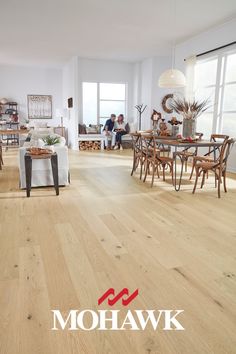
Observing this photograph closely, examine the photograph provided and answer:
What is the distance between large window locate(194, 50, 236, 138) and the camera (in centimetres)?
581

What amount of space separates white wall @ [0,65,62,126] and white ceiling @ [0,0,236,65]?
75.3 inches

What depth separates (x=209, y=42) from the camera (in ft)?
20.2

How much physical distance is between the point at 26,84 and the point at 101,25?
5.75 meters

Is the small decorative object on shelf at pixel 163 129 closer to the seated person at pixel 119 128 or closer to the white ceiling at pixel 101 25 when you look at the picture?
the seated person at pixel 119 128

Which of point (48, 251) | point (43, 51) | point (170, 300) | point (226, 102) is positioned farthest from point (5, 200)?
point (43, 51)

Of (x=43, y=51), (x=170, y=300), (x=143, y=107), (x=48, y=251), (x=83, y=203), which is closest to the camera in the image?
(x=170, y=300)

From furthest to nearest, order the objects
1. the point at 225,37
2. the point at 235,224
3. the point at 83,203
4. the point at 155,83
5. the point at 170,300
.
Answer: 1. the point at 155,83
2. the point at 225,37
3. the point at 83,203
4. the point at 235,224
5. the point at 170,300

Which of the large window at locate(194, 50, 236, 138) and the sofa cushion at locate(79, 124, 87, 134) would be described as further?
the sofa cushion at locate(79, 124, 87, 134)

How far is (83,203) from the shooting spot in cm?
366

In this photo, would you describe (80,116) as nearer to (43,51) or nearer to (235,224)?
(43,51)

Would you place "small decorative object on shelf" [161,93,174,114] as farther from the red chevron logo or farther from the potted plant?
the red chevron logo

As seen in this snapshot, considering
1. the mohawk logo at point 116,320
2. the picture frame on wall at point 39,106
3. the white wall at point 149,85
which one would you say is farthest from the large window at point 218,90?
the picture frame on wall at point 39,106

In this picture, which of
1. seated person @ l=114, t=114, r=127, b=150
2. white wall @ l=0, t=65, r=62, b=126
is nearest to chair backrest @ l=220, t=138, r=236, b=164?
seated person @ l=114, t=114, r=127, b=150

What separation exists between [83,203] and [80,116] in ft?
20.7
